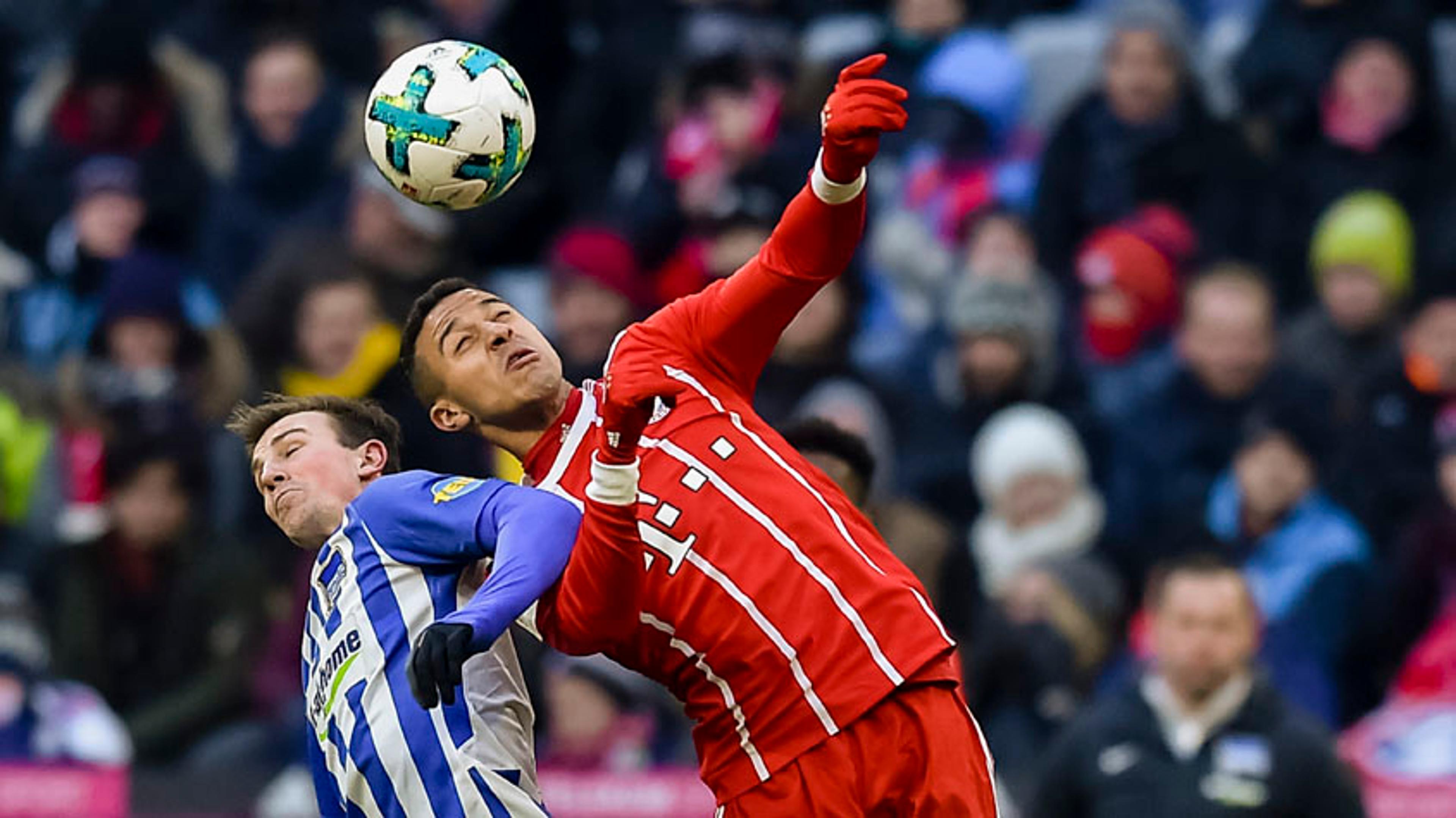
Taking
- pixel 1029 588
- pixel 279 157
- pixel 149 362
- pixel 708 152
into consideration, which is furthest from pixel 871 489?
pixel 279 157

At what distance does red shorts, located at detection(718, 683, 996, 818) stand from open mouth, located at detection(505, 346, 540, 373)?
111cm

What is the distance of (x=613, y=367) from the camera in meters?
5.74

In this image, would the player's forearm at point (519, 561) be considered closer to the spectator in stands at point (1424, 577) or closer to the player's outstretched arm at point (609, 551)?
the player's outstretched arm at point (609, 551)

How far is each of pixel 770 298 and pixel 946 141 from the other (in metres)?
5.94

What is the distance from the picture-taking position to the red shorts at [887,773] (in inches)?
223

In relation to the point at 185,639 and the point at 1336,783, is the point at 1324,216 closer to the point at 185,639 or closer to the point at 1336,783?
the point at 1336,783

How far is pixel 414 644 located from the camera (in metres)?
5.68

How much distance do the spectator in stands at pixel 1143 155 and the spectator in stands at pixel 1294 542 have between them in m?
1.37

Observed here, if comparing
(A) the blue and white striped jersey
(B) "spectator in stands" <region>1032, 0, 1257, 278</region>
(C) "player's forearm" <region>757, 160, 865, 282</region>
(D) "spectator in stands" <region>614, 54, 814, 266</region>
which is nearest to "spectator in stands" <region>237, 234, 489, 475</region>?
(D) "spectator in stands" <region>614, 54, 814, 266</region>

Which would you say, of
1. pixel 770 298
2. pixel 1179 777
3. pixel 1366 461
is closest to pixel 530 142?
pixel 770 298

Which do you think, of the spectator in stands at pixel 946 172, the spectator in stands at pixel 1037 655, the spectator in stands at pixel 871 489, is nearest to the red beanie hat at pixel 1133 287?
the spectator in stands at pixel 946 172

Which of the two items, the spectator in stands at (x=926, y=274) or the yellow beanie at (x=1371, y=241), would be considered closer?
the yellow beanie at (x=1371, y=241)

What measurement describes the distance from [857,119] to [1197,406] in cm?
498

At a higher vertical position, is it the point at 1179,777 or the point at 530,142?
the point at 530,142
